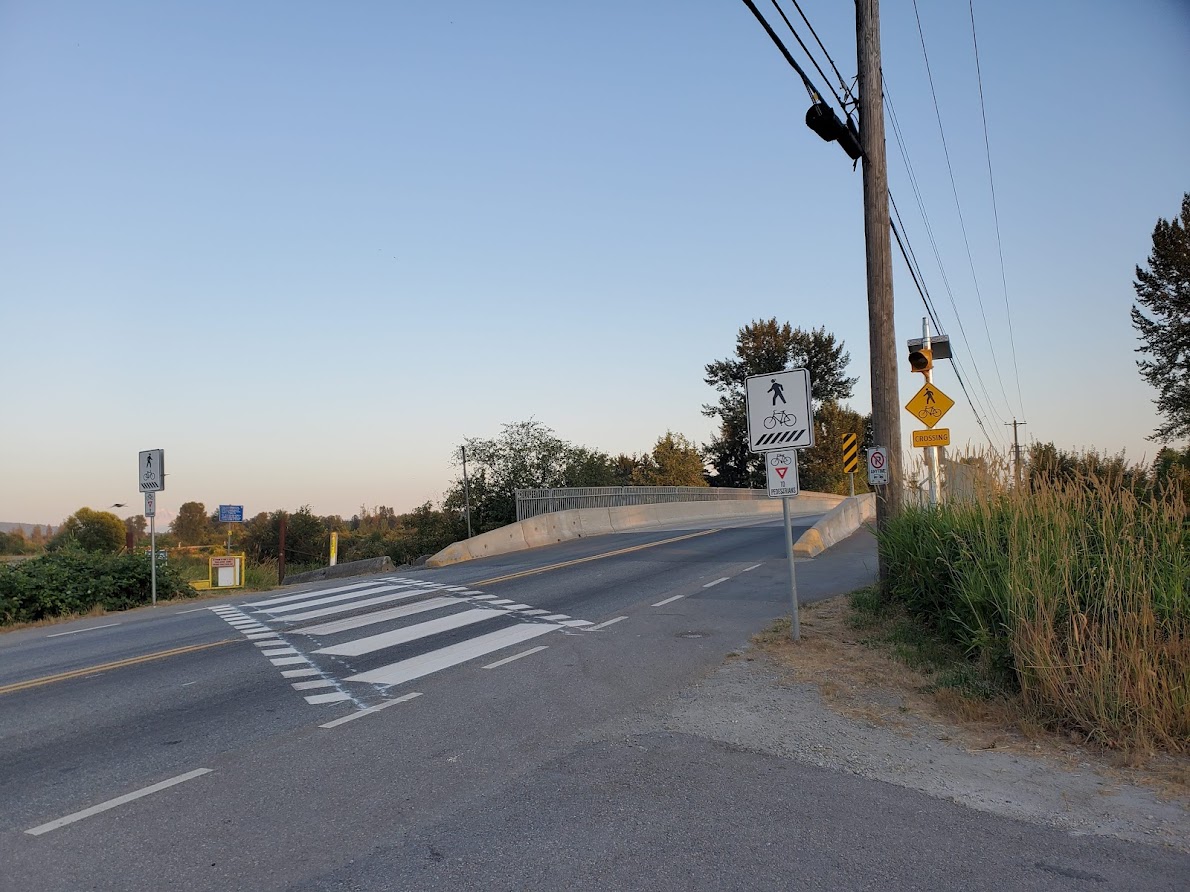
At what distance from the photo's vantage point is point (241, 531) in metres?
77.3

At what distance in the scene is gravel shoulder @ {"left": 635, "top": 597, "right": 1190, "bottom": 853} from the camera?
4770mm

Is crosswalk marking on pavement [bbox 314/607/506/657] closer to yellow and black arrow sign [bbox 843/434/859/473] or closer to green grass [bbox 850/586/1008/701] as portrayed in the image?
green grass [bbox 850/586/1008/701]

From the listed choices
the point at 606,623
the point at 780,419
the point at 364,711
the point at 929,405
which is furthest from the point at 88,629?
the point at 929,405

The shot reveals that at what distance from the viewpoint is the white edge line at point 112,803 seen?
469 cm

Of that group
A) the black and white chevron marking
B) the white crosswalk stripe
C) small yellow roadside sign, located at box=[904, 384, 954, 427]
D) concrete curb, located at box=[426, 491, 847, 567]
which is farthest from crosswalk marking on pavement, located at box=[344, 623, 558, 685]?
concrete curb, located at box=[426, 491, 847, 567]

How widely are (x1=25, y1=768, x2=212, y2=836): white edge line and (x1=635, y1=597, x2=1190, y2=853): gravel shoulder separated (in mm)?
3293

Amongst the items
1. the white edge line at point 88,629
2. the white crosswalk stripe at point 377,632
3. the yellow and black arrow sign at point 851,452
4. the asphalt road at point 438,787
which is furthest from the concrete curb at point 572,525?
the asphalt road at point 438,787

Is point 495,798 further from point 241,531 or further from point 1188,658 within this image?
point 241,531

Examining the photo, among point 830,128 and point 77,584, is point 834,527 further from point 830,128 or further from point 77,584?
point 77,584

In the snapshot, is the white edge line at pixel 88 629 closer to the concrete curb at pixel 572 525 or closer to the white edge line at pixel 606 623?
the white edge line at pixel 606 623

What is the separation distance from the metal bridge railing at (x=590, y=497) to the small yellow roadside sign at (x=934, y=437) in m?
6.85

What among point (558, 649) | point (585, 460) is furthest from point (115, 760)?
point (585, 460)

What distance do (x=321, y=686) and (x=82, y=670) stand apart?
335cm

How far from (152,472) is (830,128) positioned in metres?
14.9
